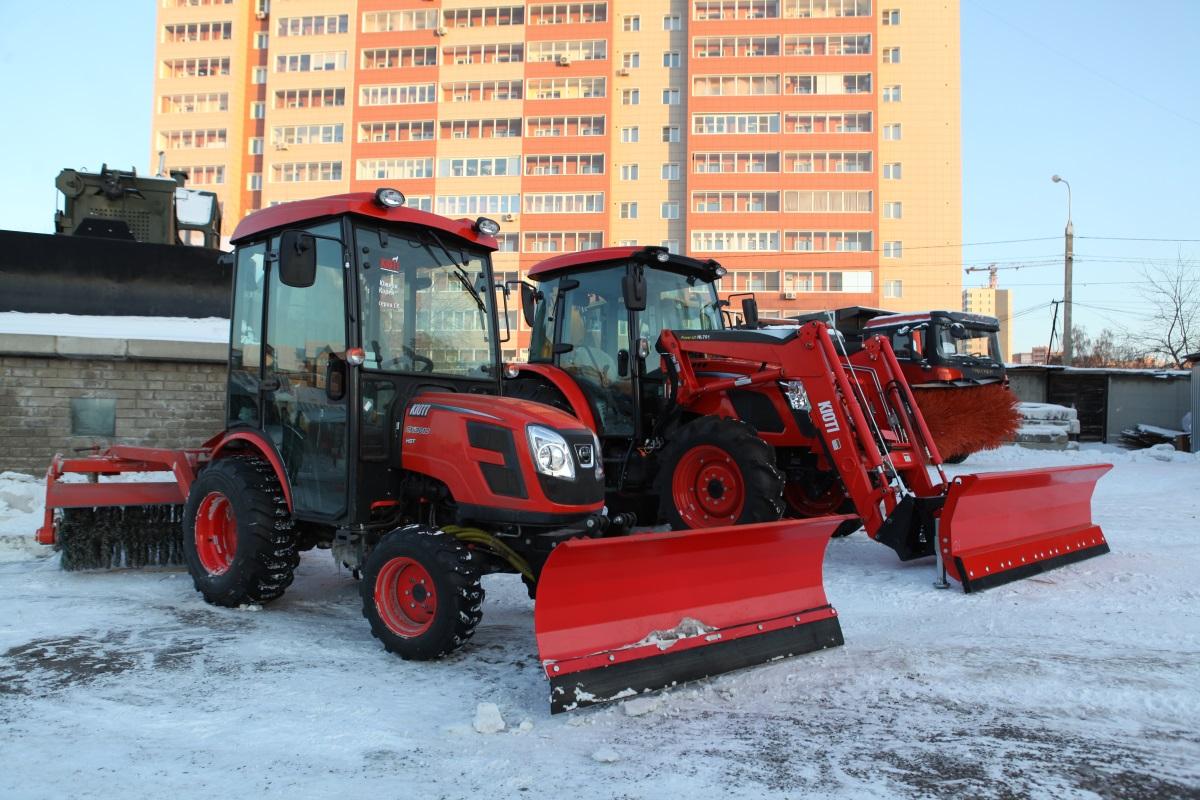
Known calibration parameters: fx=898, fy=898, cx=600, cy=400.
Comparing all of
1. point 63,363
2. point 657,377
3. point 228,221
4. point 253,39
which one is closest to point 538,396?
point 657,377

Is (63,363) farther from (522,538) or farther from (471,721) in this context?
(471,721)

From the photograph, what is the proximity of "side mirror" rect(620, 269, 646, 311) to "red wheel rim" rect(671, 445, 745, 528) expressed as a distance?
1.25 metres

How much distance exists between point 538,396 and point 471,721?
4607mm

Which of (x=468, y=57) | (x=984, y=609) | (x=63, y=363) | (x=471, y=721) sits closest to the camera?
(x=471, y=721)

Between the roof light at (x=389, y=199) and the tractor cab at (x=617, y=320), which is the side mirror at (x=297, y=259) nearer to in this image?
the roof light at (x=389, y=199)

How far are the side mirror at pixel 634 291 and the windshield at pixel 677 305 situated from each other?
56 cm

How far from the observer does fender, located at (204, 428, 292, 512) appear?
5387 mm

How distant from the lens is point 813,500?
26.8 feet

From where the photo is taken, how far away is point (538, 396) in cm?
808

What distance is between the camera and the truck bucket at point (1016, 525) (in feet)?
20.1

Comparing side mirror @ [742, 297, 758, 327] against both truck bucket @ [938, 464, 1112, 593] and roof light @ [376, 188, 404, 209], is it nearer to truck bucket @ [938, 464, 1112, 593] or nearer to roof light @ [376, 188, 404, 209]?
truck bucket @ [938, 464, 1112, 593]

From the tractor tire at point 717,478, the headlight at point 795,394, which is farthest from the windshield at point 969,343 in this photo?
the tractor tire at point 717,478

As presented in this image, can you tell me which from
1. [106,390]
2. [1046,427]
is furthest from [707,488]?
[1046,427]

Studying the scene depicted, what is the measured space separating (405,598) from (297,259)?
1.84 metres
